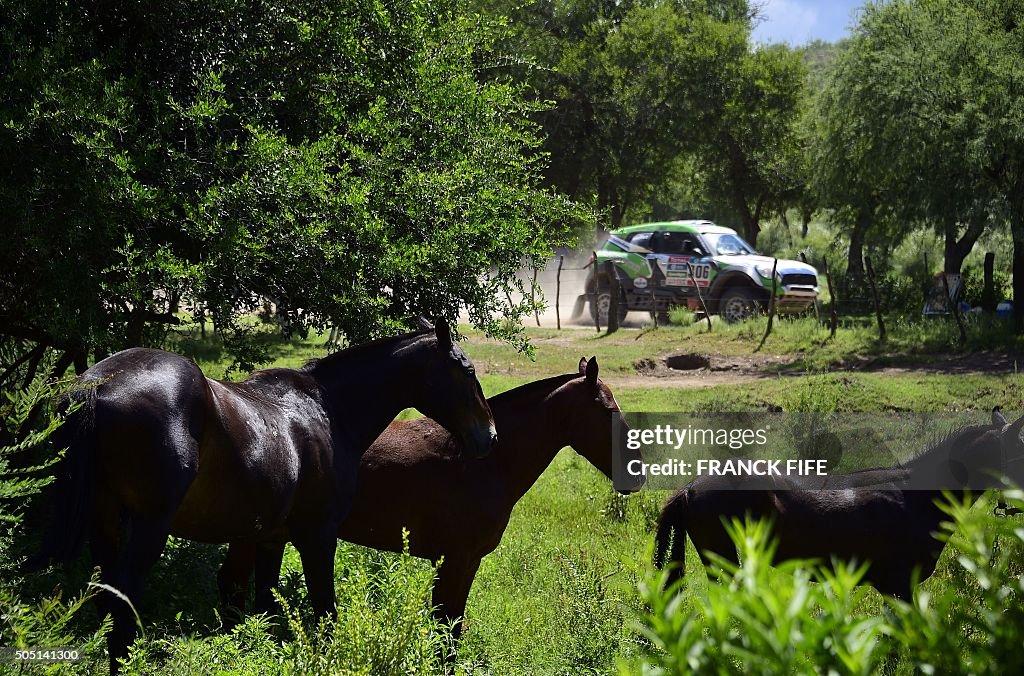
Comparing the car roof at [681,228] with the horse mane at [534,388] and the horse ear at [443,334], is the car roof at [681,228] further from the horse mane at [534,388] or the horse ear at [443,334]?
the horse ear at [443,334]

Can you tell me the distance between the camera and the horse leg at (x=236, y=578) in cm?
631

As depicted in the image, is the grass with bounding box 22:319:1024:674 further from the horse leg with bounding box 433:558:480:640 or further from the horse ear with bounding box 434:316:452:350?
the horse ear with bounding box 434:316:452:350

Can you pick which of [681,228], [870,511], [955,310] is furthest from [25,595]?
[681,228]

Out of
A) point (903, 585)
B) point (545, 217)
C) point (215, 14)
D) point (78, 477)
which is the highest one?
point (215, 14)

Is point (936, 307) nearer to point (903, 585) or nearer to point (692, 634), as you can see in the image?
point (903, 585)

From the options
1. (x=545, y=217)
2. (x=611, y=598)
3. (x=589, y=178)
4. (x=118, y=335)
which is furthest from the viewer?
(x=589, y=178)

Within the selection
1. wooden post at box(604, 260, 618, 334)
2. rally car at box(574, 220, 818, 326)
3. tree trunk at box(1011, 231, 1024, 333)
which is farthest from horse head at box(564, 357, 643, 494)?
rally car at box(574, 220, 818, 326)

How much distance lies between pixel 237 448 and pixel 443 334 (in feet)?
4.59

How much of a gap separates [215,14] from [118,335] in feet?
8.94

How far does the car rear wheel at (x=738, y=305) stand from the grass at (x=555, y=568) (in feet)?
13.2

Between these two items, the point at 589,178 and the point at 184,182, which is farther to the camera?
the point at 589,178

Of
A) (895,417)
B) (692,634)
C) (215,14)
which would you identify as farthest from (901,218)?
(692,634)

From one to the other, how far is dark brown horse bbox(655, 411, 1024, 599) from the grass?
415 mm

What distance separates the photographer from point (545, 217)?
9.41 metres
